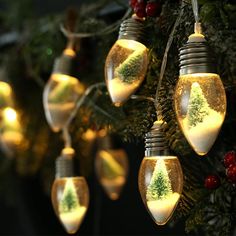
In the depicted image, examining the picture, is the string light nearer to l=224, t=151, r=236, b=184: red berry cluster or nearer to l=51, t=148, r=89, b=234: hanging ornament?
l=224, t=151, r=236, b=184: red berry cluster

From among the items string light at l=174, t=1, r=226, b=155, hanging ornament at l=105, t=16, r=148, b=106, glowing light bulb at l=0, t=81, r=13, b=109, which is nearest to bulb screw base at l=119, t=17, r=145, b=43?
hanging ornament at l=105, t=16, r=148, b=106

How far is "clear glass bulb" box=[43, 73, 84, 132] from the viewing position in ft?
3.20

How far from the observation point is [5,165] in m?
1.41

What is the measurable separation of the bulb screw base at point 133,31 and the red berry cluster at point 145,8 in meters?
0.02

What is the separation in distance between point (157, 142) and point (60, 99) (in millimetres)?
298

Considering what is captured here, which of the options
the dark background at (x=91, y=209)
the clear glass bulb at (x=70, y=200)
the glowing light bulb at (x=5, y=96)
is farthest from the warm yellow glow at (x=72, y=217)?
the dark background at (x=91, y=209)

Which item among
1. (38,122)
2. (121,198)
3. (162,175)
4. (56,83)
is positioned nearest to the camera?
(162,175)

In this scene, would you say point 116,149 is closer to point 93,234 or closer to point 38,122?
point 38,122

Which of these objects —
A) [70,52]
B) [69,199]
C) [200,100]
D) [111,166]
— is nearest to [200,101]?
[200,100]

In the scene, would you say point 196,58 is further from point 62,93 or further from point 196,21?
point 62,93

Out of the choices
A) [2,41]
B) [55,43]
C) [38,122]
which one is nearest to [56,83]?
[55,43]

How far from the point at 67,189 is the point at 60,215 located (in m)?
0.04

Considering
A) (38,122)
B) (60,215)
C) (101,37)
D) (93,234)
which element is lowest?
(93,234)

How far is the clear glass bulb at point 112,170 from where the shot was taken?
1.16 m
